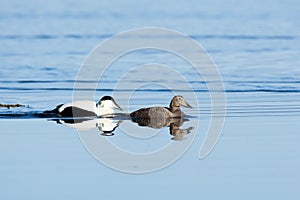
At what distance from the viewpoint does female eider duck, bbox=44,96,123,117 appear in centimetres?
1520

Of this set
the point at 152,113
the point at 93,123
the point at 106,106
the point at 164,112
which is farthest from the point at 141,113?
the point at 93,123

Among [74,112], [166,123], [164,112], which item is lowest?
[166,123]

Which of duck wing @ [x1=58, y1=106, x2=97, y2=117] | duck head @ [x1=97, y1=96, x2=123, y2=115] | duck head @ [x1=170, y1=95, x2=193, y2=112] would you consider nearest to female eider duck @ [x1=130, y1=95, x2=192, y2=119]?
duck head @ [x1=170, y1=95, x2=193, y2=112]

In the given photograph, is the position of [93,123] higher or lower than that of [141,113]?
lower

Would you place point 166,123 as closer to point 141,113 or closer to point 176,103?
point 141,113

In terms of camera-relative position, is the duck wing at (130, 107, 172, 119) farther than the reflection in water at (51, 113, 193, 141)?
Yes

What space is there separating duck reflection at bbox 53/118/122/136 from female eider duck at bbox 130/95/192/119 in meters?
0.36

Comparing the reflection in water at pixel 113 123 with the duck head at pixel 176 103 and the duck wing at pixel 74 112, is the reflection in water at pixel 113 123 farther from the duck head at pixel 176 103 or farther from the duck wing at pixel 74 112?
the duck head at pixel 176 103

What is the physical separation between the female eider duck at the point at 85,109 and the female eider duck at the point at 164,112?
0.42 meters

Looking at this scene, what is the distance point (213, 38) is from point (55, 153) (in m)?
15.2

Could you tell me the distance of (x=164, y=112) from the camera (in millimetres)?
15367

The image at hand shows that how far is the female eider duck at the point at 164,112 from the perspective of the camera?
15148mm

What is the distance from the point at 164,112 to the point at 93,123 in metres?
1.21

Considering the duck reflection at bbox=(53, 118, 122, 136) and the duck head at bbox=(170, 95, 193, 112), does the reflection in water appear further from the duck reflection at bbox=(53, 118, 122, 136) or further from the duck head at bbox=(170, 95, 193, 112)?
the duck head at bbox=(170, 95, 193, 112)
